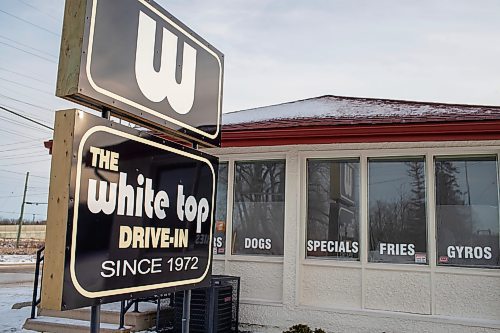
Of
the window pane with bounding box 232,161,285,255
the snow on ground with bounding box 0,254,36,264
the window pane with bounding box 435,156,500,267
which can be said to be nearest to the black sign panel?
the window pane with bounding box 232,161,285,255

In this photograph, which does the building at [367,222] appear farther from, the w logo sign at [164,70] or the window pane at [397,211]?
the w logo sign at [164,70]

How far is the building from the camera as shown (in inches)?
227

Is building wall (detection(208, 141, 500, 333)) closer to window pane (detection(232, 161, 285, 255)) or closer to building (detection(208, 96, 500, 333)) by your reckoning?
building (detection(208, 96, 500, 333))

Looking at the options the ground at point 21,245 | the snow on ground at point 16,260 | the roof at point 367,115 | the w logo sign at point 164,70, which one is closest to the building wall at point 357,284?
the roof at point 367,115

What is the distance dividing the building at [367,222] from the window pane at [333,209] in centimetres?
1

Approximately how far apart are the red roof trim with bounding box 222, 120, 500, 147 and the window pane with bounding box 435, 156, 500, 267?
0.59m

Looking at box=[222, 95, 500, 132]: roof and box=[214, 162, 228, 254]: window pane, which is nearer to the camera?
box=[222, 95, 500, 132]: roof

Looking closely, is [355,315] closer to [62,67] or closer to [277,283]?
[277,283]

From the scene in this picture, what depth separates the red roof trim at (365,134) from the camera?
18.1ft

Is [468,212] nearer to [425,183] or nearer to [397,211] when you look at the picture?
[425,183]

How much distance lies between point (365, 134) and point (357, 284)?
1.98 metres

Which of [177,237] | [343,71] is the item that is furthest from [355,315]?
[343,71]

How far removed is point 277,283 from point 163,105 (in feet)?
15.7

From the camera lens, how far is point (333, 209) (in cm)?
652
